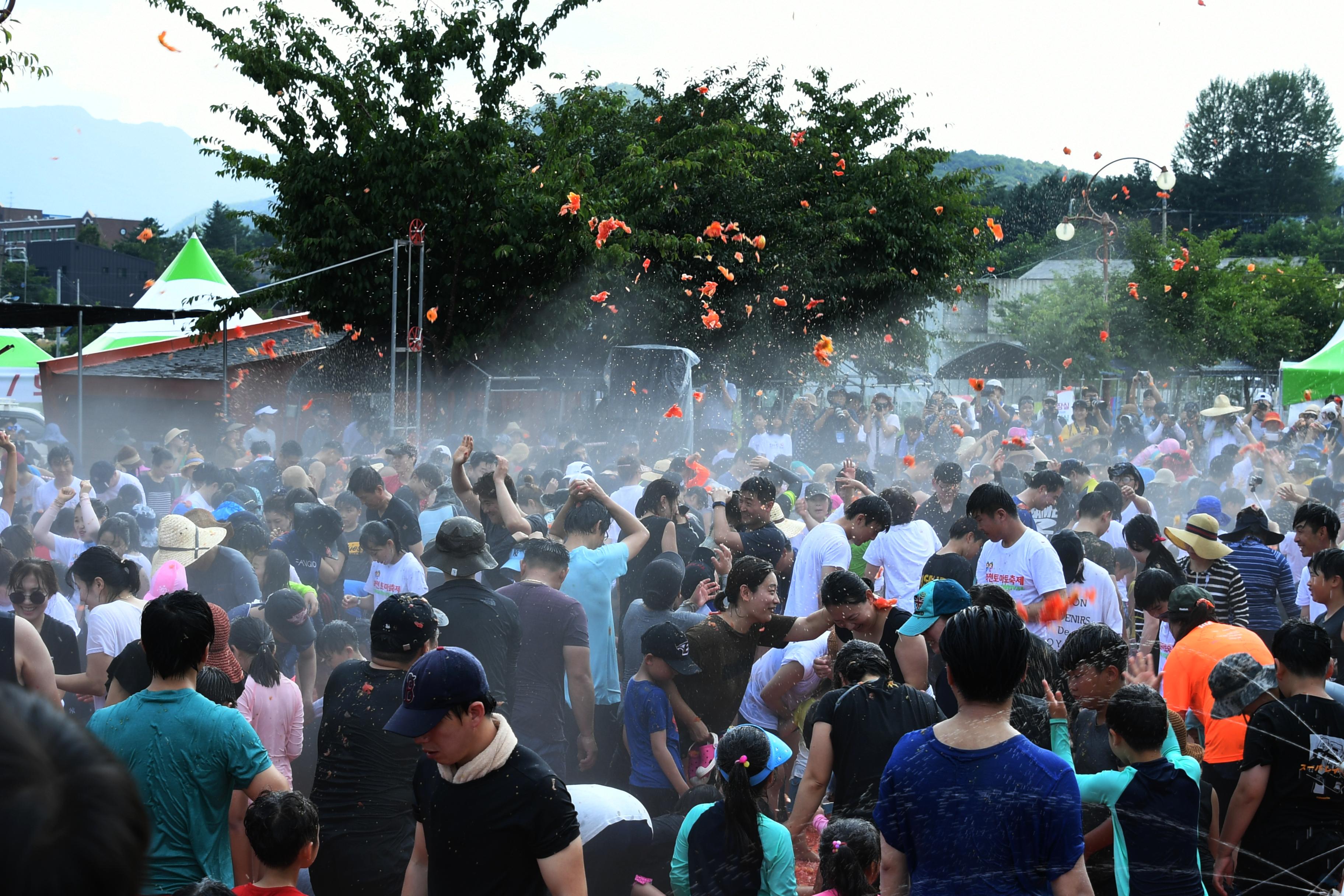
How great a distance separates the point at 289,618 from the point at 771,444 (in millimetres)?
9885

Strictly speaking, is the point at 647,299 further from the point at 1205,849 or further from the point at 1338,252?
the point at 1338,252

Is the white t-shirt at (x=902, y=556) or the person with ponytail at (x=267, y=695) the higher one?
the white t-shirt at (x=902, y=556)

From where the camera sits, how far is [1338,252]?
2411 inches

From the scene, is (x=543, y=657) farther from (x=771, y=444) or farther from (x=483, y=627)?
(x=771, y=444)

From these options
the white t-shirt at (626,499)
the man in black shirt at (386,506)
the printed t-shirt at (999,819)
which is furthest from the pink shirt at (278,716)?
the white t-shirt at (626,499)

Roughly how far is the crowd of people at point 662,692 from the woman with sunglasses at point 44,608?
1.0 inches

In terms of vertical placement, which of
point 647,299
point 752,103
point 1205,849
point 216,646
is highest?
point 752,103

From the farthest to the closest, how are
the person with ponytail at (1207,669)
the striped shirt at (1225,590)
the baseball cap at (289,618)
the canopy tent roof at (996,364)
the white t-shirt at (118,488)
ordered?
the canopy tent roof at (996,364), the white t-shirt at (118,488), the striped shirt at (1225,590), the baseball cap at (289,618), the person with ponytail at (1207,669)

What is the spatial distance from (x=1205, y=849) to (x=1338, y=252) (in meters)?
67.9

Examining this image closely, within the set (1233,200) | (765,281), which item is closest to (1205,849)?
(765,281)

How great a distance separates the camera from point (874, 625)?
16.6 feet

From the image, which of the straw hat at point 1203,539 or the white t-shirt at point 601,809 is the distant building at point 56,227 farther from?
the white t-shirt at point 601,809

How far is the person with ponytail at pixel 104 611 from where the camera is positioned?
5188mm

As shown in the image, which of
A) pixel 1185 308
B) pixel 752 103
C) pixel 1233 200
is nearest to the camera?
pixel 752 103
